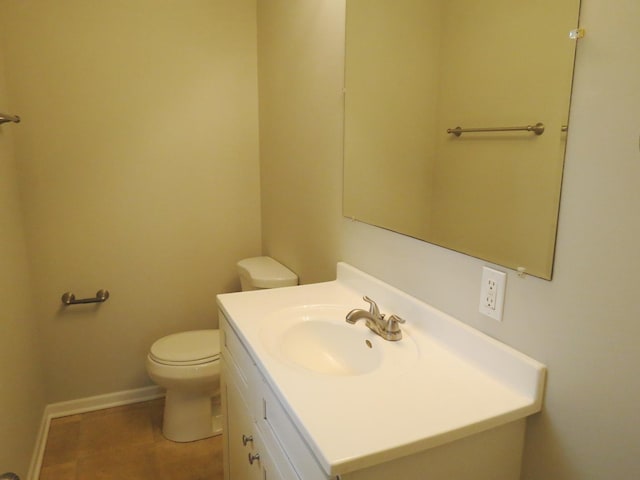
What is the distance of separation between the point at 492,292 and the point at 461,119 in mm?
500

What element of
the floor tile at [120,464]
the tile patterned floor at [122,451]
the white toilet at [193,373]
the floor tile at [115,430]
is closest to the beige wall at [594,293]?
the white toilet at [193,373]

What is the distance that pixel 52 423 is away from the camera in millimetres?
2375

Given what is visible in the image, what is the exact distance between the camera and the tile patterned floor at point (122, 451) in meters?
2.02

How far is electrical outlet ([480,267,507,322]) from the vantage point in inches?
40.5

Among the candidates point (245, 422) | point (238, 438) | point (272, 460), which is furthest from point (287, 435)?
point (238, 438)

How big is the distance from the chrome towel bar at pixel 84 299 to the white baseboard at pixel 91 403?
0.56m

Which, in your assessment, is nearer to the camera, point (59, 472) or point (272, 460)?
point (272, 460)

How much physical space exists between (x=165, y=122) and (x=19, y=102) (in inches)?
26.1

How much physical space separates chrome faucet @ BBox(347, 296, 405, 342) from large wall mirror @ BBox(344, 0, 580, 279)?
0.26 metres

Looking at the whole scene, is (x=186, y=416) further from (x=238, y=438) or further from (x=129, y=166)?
(x=129, y=166)

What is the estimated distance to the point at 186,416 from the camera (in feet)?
7.30

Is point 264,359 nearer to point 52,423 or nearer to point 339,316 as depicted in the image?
point 339,316

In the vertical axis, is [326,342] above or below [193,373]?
above

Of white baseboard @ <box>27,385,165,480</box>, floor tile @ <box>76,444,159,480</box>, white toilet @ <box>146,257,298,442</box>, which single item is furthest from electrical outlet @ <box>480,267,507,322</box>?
white baseboard @ <box>27,385,165,480</box>
